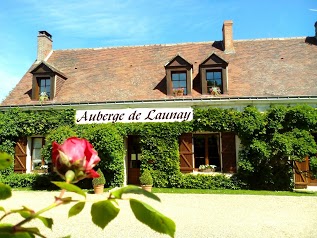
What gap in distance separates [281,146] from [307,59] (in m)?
6.68

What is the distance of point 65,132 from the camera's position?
1395cm

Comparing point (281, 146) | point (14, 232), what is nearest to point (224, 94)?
point (281, 146)

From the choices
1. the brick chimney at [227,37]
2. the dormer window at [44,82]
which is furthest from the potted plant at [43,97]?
the brick chimney at [227,37]

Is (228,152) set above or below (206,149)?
below

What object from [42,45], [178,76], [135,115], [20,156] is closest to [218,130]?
[178,76]

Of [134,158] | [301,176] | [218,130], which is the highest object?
[218,130]

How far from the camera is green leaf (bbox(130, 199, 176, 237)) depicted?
2.53 ft

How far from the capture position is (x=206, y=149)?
14.9 metres

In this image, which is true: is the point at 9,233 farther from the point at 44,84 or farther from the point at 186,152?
the point at 44,84

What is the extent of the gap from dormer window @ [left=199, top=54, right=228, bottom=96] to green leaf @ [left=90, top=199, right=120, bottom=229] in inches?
580

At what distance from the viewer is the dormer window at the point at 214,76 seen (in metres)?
15.4

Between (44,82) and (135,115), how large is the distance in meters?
5.52

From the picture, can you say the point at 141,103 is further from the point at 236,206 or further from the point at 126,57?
the point at 236,206

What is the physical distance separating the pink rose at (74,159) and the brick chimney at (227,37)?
18301 millimetres
